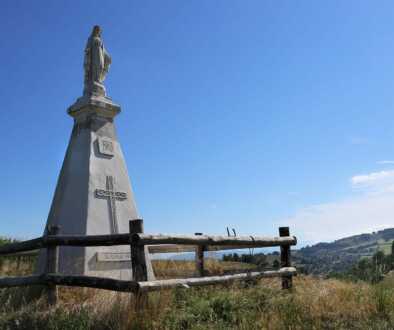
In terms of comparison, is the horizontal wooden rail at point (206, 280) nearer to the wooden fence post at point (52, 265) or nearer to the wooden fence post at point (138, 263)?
the wooden fence post at point (138, 263)

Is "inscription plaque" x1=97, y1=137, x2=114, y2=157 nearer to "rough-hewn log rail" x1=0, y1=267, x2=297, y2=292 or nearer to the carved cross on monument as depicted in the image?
the carved cross on monument

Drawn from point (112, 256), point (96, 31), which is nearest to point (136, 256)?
point (112, 256)

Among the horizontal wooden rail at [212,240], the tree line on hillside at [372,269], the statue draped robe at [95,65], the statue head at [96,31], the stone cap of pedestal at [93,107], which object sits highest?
the statue head at [96,31]

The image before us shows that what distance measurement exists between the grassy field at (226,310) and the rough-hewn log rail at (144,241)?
0.68 meters

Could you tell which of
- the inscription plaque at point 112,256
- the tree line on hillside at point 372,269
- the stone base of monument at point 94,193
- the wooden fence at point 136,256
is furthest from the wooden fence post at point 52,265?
the tree line on hillside at point 372,269

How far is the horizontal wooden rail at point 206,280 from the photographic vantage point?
5215mm

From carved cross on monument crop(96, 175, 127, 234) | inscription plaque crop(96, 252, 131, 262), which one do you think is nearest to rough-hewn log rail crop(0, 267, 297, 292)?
inscription plaque crop(96, 252, 131, 262)

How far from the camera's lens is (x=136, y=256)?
532 cm

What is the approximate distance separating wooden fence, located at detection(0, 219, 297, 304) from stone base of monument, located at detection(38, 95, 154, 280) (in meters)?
1.50

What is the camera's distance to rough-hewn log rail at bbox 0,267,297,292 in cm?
519

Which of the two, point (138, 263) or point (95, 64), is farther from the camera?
point (95, 64)

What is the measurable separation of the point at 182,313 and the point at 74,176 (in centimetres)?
503

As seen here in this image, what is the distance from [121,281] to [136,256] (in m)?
0.36

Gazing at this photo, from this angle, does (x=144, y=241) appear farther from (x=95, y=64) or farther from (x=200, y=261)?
(x=95, y=64)
